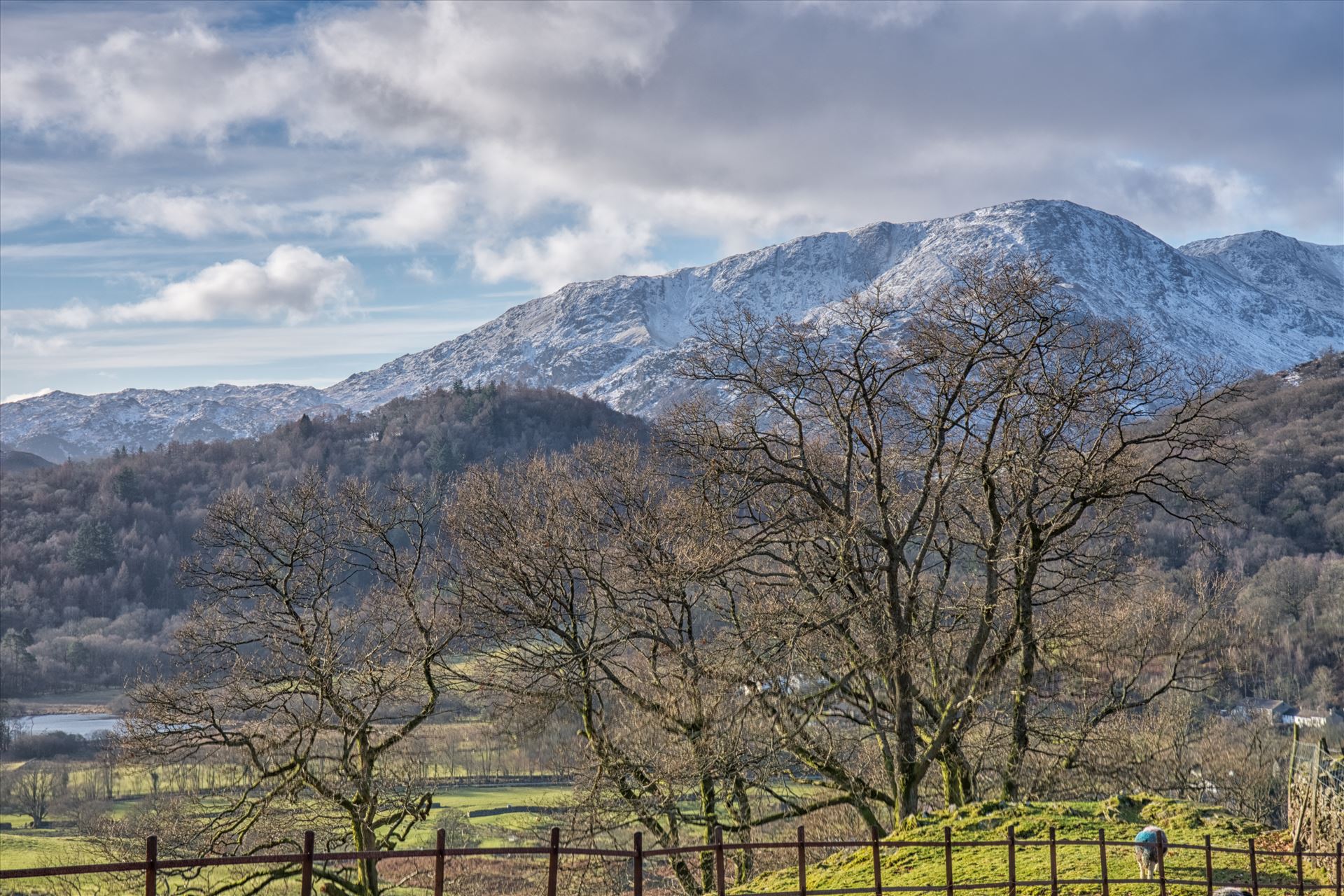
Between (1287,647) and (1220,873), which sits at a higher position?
(1220,873)

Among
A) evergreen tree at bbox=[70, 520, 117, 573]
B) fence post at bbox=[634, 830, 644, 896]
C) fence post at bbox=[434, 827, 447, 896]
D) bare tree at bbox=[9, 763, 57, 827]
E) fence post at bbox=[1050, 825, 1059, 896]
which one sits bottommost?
bare tree at bbox=[9, 763, 57, 827]

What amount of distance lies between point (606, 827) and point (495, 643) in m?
6.93

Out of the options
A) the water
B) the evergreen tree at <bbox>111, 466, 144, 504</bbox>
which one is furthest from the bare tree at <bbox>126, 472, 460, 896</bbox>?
the evergreen tree at <bbox>111, 466, 144, 504</bbox>

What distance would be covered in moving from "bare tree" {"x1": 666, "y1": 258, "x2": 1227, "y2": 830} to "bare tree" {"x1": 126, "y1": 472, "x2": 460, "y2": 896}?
842 centimetres

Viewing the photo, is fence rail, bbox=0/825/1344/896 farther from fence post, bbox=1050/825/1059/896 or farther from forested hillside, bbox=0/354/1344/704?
forested hillside, bbox=0/354/1344/704

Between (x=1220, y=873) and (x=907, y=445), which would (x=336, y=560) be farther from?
(x=1220, y=873)

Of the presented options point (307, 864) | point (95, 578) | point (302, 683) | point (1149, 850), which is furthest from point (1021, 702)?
point (95, 578)

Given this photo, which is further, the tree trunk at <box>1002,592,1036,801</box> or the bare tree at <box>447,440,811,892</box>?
the tree trunk at <box>1002,592,1036,801</box>

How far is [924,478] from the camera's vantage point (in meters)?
22.4

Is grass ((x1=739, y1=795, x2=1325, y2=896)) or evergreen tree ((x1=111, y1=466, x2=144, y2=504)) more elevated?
evergreen tree ((x1=111, y1=466, x2=144, y2=504))

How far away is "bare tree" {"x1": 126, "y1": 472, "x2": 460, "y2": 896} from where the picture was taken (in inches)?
916

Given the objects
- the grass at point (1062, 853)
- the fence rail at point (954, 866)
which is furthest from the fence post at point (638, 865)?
the grass at point (1062, 853)

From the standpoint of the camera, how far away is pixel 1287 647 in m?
94.1

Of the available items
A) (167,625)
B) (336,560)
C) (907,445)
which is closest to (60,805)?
(336,560)
